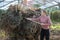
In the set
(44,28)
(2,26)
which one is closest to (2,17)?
(2,26)

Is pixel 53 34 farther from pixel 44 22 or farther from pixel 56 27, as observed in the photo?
pixel 44 22

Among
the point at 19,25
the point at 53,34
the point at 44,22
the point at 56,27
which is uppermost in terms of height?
the point at 44,22

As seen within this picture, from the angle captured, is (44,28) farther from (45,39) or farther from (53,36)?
(53,36)

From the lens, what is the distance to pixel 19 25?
7035 mm

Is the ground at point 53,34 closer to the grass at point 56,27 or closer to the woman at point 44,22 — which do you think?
the grass at point 56,27

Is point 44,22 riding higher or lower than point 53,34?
higher

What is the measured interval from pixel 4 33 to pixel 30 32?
103 cm

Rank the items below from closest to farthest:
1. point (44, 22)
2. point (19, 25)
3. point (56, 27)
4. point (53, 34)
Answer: point (44, 22) < point (19, 25) < point (53, 34) < point (56, 27)

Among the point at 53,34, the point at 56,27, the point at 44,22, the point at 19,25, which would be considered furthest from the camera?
the point at 56,27

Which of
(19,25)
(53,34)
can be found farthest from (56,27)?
(19,25)

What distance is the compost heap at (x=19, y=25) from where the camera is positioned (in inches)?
275

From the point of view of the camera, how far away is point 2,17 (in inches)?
289

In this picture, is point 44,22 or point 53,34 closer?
point 44,22

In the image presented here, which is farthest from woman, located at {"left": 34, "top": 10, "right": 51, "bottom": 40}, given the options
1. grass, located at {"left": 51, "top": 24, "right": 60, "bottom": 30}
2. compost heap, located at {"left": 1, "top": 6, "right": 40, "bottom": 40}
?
grass, located at {"left": 51, "top": 24, "right": 60, "bottom": 30}
